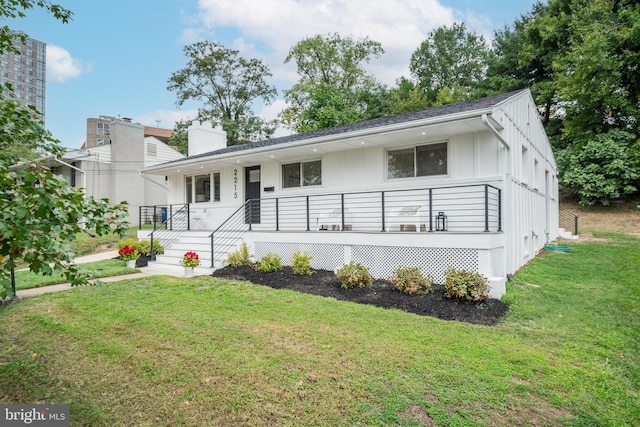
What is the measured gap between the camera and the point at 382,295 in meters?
6.64

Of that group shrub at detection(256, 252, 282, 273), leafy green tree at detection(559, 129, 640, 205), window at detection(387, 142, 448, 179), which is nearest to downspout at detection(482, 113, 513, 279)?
window at detection(387, 142, 448, 179)

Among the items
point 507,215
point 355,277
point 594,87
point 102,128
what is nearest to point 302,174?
point 355,277

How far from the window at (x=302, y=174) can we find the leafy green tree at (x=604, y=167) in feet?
55.7

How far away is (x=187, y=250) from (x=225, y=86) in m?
25.5

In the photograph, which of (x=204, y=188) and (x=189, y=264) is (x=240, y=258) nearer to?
(x=189, y=264)

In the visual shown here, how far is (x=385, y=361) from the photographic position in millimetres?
3861

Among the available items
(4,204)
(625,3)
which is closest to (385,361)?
(4,204)

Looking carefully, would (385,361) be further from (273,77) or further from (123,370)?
(273,77)

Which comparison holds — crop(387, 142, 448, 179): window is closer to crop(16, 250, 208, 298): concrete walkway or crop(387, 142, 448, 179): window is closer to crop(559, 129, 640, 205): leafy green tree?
crop(16, 250, 208, 298): concrete walkway

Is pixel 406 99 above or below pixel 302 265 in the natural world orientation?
above

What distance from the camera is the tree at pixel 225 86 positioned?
104 ft

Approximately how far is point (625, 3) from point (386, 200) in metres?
23.8

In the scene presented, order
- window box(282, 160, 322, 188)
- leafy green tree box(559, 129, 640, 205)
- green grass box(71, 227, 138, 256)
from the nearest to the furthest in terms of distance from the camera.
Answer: window box(282, 160, 322, 188) < green grass box(71, 227, 138, 256) < leafy green tree box(559, 129, 640, 205)

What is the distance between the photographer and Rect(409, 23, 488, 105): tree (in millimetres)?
31609
